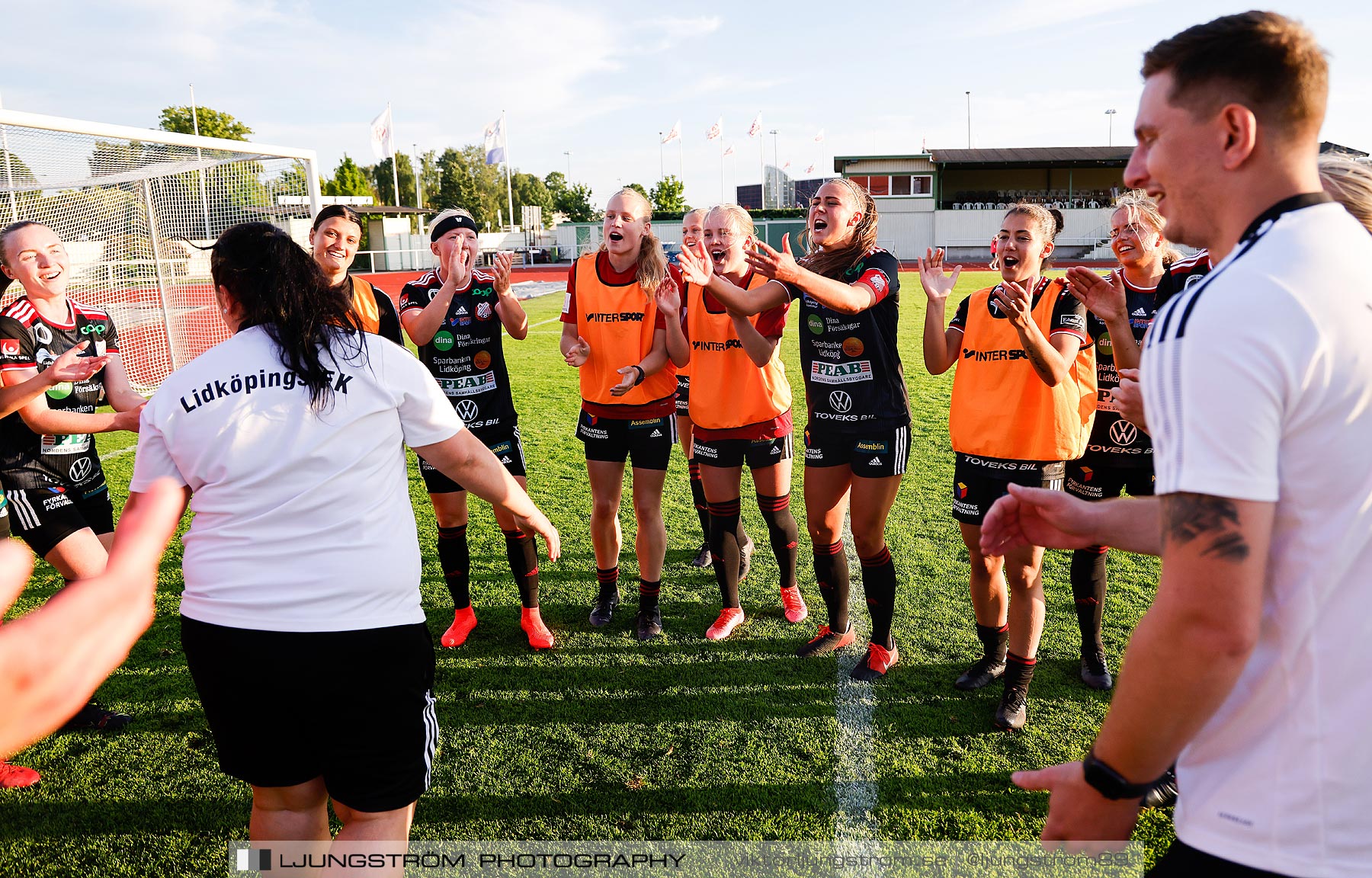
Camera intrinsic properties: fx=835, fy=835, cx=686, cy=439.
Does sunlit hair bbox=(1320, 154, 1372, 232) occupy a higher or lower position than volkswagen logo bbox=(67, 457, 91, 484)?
higher

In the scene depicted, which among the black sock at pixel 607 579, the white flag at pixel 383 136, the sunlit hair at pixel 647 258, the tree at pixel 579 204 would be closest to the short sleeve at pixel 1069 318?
the sunlit hair at pixel 647 258

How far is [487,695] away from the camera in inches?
161

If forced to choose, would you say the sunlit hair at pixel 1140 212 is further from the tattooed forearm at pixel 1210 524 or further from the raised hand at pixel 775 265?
the tattooed forearm at pixel 1210 524

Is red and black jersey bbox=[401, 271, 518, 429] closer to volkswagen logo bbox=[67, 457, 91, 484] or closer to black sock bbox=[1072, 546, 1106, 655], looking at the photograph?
volkswagen logo bbox=[67, 457, 91, 484]

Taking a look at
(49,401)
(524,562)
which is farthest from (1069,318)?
(49,401)

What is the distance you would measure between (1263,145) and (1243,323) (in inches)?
12.9

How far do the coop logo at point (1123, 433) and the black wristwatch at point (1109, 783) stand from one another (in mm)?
3111

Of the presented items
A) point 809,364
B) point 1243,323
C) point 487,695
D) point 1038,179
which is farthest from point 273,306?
point 1038,179

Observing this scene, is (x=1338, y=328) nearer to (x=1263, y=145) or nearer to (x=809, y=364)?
(x=1263, y=145)

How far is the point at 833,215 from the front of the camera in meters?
4.07

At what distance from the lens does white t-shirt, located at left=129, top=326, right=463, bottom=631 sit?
2066 mm

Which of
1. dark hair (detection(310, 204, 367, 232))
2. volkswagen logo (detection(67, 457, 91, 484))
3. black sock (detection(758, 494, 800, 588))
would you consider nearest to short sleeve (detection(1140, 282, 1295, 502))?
black sock (detection(758, 494, 800, 588))

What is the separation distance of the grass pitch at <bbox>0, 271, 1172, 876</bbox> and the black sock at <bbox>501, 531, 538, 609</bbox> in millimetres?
275

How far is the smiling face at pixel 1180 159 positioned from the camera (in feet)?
4.22
